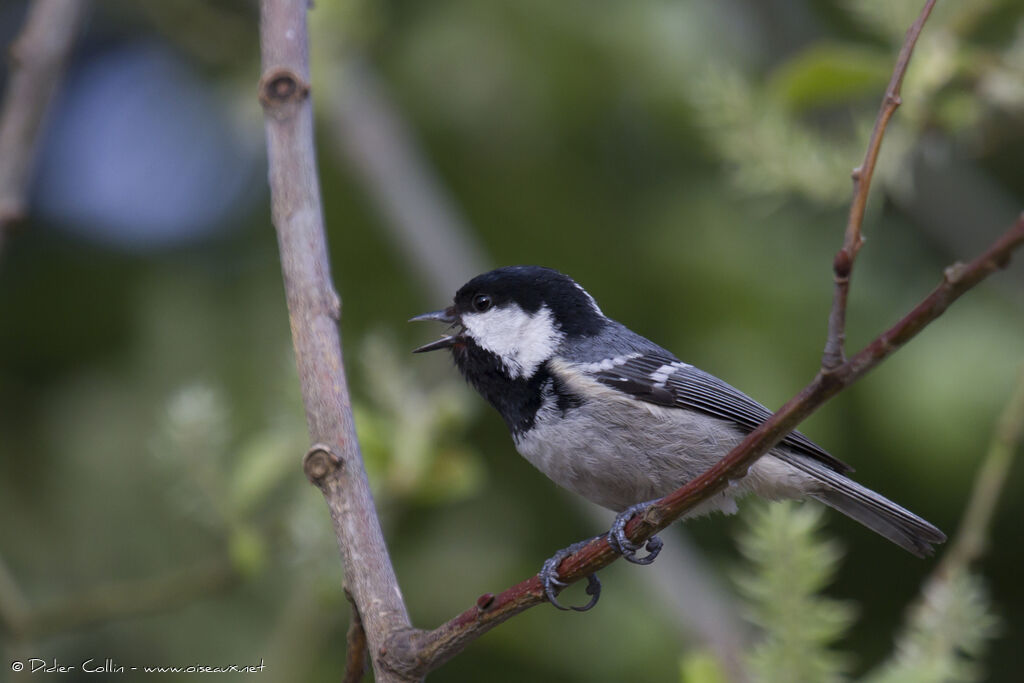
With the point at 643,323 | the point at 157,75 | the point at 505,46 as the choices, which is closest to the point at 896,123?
the point at 643,323

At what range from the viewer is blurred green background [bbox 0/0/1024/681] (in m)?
1.83

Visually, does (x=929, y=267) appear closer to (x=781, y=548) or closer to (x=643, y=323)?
(x=643, y=323)

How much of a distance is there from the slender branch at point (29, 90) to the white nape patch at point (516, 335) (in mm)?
828

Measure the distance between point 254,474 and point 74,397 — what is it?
0.95m

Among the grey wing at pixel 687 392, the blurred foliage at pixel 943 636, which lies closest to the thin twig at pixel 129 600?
the grey wing at pixel 687 392

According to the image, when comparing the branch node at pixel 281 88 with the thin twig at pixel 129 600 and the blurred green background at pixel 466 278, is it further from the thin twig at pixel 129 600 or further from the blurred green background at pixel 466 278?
the thin twig at pixel 129 600

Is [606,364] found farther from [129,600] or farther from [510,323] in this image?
[129,600]

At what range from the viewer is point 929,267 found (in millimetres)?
2490

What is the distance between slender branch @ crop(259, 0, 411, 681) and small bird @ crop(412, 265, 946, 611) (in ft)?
1.88

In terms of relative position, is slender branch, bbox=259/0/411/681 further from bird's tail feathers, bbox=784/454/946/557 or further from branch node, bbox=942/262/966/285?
bird's tail feathers, bbox=784/454/946/557

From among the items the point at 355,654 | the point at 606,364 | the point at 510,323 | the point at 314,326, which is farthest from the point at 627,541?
the point at 510,323

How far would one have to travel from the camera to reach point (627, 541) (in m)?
1.09

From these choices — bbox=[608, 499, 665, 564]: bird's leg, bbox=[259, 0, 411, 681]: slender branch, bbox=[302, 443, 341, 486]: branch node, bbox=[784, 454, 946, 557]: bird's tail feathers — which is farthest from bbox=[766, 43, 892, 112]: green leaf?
bbox=[302, 443, 341, 486]: branch node

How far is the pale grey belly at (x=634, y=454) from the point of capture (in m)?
1.70
